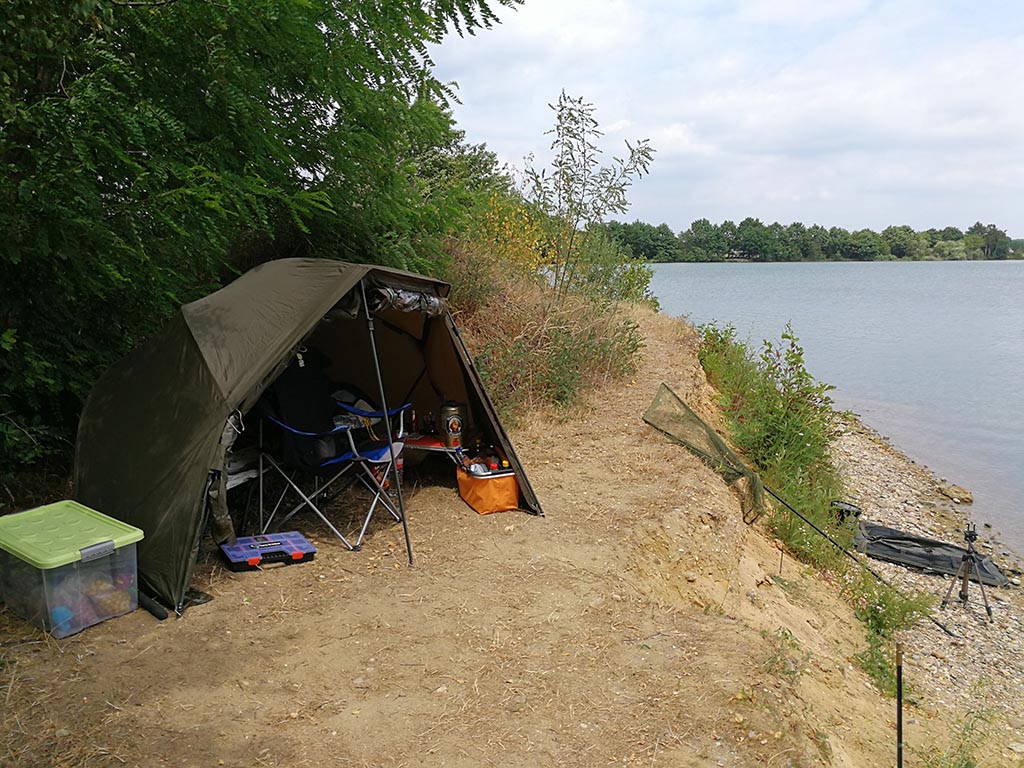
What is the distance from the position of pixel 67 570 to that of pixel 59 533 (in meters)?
0.25

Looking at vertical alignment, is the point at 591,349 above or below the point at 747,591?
above

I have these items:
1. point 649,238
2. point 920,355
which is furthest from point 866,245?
point 649,238

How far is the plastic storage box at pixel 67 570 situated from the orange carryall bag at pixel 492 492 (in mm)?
2459

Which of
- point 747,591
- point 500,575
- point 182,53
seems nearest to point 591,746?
point 500,575

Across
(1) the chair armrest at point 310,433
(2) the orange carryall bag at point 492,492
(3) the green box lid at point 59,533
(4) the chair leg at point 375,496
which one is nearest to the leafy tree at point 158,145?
(3) the green box lid at point 59,533

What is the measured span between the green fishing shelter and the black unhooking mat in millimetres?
7040

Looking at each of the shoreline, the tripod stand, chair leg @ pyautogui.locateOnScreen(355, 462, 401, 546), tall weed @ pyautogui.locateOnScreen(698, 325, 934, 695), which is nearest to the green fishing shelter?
chair leg @ pyautogui.locateOnScreen(355, 462, 401, 546)

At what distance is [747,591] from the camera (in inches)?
235

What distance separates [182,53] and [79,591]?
10.5 feet

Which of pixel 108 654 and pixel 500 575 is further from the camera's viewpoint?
pixel 500 575

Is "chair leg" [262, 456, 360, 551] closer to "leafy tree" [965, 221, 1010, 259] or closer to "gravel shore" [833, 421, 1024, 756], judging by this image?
"gravel shore" [833, 421, 1024, 756]

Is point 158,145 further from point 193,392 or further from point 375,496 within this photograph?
point 375,496

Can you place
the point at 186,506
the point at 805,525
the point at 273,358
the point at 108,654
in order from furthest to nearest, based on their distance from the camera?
the point at 805,525 < the point at 273,358 < the point at 186,506 < the point at 108,654

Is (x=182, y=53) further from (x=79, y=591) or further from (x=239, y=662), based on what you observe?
(x=239, y=662)
